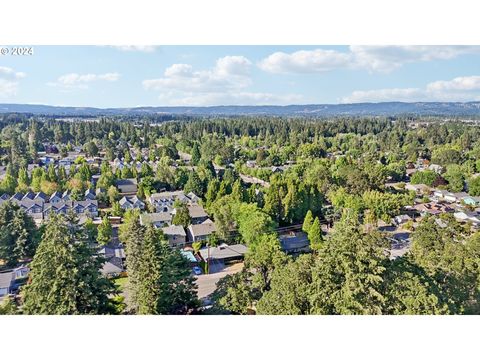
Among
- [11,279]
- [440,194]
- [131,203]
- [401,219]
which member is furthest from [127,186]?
[440,194]

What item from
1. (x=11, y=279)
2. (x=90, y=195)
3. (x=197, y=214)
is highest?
(x=90, y=195)

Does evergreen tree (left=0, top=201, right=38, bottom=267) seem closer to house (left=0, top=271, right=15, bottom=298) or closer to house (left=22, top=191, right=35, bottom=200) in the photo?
house (left=0, top=271, right=15, bottom=298)

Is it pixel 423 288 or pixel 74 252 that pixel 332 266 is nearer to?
pixel 423 288

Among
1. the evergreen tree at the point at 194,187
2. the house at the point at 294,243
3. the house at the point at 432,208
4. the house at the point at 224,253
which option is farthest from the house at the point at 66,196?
the house at the point at 432,208

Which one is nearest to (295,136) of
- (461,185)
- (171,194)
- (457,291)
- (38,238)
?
(461,185)

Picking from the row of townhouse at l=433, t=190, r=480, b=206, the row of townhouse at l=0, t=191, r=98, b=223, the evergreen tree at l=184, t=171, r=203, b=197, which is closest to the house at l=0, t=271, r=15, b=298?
the row of townhouse at l=0, t=191, r=98, b=223

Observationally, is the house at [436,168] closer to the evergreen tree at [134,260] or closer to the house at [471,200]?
the house at [471,200]

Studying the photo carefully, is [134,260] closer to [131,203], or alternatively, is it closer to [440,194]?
[131,203]
